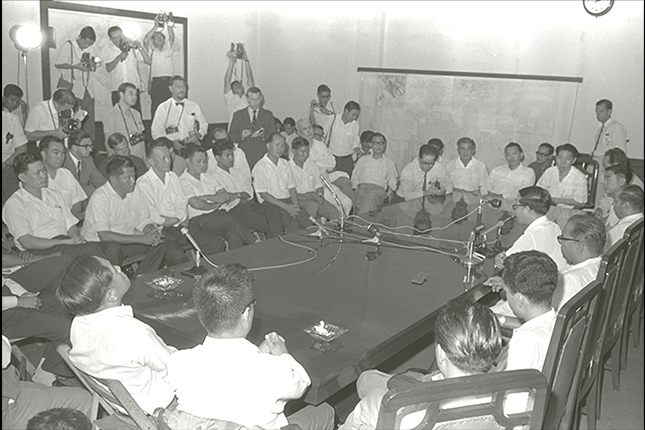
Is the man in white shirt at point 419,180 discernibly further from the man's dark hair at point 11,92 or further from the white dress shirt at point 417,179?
the man's dark hair at point 11,92

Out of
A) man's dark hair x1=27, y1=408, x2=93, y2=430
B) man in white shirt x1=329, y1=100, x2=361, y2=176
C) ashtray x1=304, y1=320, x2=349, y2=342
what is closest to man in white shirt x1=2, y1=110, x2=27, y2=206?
man in white shirt x1=329, y1=100, x2=361, y2=176

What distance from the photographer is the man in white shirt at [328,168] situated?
242 inches

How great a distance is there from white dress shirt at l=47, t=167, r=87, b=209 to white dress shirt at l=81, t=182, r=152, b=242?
1.53 feet

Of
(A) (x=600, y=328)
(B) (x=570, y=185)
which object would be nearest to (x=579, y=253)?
(A) (x=600, y=328)

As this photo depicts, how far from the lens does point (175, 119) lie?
21.8 feet

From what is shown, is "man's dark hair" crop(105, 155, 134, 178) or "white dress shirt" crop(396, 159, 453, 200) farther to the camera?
"white dress shirt" crop(396, 159, 453, 200)

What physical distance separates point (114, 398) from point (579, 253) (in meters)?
2.15

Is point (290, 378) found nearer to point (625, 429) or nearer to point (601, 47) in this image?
point (625, 429)

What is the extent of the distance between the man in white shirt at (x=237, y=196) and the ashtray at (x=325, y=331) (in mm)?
2703

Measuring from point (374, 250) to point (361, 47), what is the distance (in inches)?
248

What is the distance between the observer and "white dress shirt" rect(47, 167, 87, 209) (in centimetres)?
472

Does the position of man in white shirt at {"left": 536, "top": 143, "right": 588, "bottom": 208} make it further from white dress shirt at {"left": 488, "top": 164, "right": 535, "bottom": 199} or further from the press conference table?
the press conference table

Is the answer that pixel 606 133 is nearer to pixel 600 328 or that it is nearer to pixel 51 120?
pixel 600 328

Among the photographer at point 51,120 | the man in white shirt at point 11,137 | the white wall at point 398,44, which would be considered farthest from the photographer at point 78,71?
the man in white shirt at point 11,137
